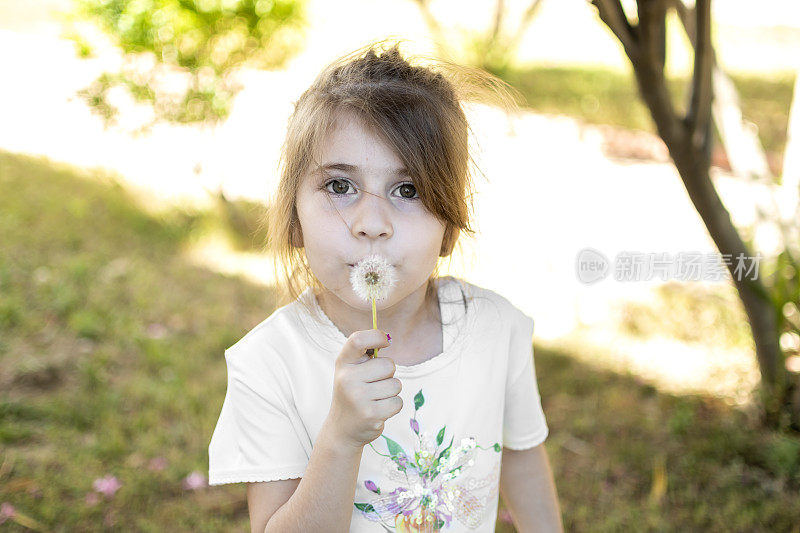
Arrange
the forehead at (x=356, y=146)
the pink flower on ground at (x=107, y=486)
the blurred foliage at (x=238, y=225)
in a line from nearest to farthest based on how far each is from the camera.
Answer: the forehead at (x=356, y=146) → the pink flower on ground at (x=107, y=486) → the blurred foliage at (x=238, y=225)

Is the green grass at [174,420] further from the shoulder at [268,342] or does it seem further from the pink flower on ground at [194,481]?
the shoulder at [268,342]

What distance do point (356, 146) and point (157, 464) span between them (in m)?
1.69

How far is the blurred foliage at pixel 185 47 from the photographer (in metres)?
3.62

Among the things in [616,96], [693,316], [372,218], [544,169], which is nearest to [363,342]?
[372,218]

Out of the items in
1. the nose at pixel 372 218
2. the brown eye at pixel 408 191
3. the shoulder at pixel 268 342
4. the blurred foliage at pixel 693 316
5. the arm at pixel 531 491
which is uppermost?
the brown eye at pixel 408 191

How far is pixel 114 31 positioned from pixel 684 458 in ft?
9.77

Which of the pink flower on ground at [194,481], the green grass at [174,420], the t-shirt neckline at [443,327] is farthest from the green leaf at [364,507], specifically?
the pink flower on ground at [194,481]

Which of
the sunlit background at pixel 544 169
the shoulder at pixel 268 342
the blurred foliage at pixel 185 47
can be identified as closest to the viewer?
the shoulder at pixel 268 342

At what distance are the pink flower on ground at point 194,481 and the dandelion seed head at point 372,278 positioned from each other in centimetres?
153

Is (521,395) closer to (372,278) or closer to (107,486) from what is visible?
(372,278)

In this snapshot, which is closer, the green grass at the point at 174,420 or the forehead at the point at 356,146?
the forehead at the point at 356,146

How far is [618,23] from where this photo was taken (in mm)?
1931

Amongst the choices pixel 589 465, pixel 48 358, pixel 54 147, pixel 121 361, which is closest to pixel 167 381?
pixel 121 361

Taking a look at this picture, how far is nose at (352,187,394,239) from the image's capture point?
3.64ft
